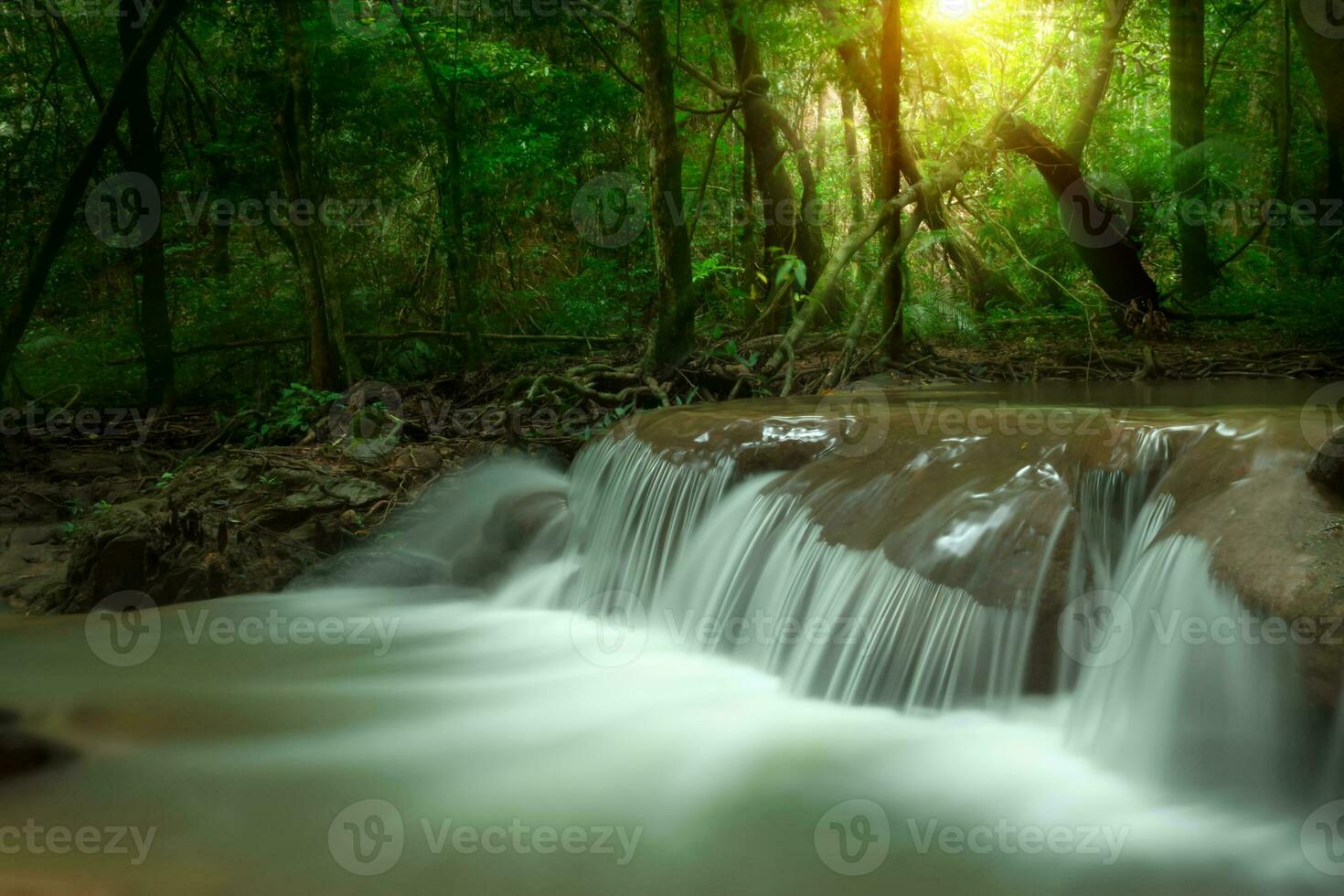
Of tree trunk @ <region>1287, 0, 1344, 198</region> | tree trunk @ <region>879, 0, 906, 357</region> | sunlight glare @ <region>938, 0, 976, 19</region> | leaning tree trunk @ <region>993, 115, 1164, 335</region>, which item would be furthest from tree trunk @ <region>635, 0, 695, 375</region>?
tree trunk @ <region>1287, 0, 1344, 198</region>

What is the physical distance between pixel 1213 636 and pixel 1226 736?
289 millimetres

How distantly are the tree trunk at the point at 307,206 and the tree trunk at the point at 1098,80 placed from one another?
749 centimetres

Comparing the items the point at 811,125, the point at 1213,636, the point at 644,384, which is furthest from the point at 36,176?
the point at 811,125

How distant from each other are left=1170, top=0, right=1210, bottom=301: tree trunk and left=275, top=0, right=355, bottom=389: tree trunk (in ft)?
25.4

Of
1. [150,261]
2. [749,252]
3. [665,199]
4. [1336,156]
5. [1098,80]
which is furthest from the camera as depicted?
[1098,80]

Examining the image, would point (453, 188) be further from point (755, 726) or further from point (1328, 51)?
point (1328, 51)

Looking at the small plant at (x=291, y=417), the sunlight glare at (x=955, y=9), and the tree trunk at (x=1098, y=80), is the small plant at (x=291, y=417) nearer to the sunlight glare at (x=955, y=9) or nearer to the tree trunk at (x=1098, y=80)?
the sunlight glare at (x=955, y=9)

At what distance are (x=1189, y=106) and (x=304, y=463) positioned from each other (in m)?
8.76

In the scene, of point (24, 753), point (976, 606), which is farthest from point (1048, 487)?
point (24, 753)

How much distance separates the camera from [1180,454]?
3.58 metres

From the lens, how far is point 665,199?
7195mm

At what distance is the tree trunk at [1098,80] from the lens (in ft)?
35.9

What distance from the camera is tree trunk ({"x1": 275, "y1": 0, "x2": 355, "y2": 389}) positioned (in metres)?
7.55

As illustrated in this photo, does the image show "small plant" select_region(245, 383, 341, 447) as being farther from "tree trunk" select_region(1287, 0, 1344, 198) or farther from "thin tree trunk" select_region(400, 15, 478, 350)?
"tree trunk" select_region(1287, 0, 1344, 198)
